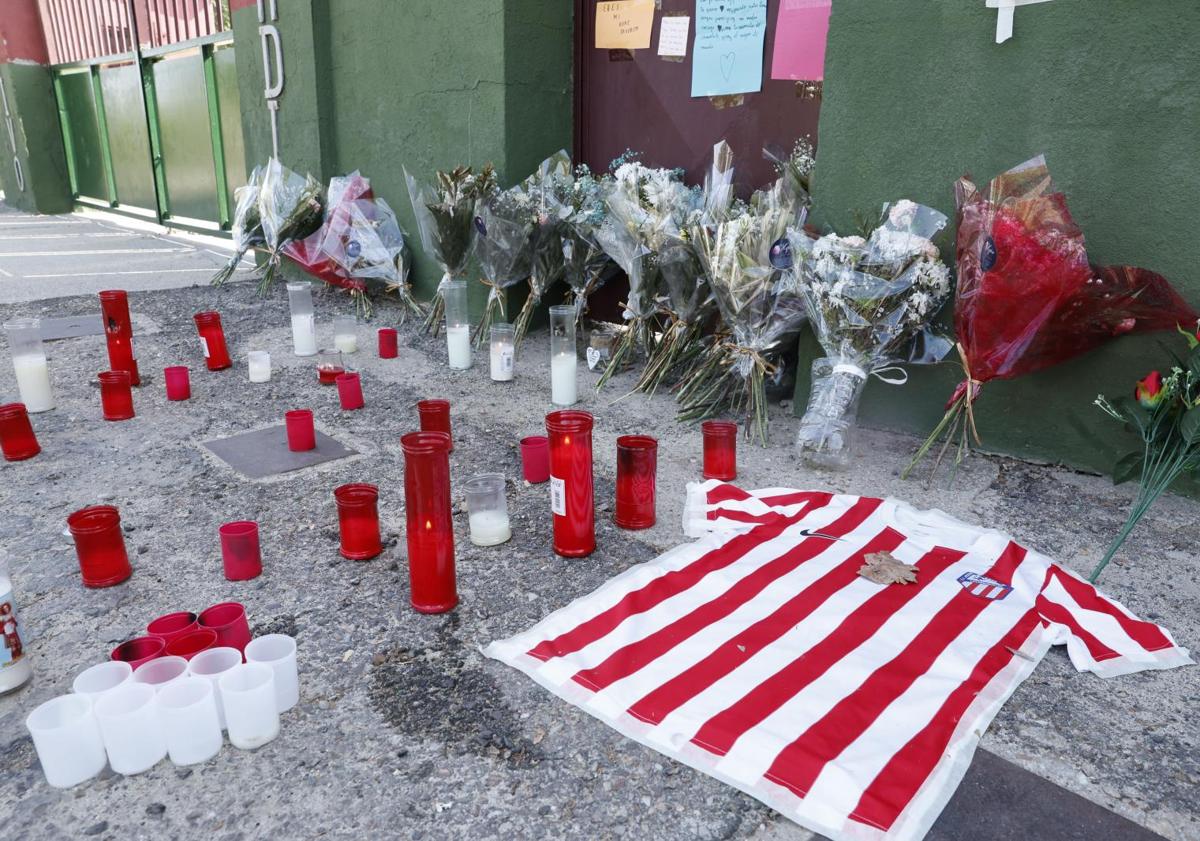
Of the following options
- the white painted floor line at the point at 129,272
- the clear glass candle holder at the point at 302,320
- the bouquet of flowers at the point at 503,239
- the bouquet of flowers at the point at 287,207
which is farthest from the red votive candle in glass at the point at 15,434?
the white painted floor line at the point at 129,272

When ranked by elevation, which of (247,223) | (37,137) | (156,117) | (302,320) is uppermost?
(156,117)

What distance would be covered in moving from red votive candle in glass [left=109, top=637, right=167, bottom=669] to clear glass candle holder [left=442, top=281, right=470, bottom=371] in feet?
9.32

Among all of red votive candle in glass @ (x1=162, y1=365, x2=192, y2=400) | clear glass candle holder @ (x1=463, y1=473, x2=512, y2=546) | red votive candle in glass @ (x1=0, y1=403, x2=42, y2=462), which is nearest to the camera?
clear glass candle holder @ (x1=463, y1=473, x2=512, y2=546)

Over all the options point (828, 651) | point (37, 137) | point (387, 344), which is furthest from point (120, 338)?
point (37, 137)

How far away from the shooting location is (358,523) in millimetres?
2510

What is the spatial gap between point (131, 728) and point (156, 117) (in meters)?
11.3

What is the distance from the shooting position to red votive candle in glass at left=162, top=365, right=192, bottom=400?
403 cm

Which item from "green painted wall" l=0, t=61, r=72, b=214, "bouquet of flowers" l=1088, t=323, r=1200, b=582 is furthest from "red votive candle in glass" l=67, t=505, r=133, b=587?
"green painted wall" l=0, t=61, r=72, b=214

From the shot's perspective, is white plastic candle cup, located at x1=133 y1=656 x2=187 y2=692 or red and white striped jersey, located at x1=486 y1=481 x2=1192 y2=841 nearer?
red and white striped jersey, located at x1=486 y1=481 x2=1192 y2=841

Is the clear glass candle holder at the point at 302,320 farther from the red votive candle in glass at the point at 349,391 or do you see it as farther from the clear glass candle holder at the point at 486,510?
the clear glass candle holder at the point at 486,510

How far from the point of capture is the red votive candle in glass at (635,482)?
2697mm

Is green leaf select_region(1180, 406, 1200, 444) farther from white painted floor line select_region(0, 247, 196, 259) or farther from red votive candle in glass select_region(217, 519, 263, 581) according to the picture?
white painted floor line select_region(0, 247, 196, 259)

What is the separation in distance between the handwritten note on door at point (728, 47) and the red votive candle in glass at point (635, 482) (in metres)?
2.63

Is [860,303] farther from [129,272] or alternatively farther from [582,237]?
[129,272]
